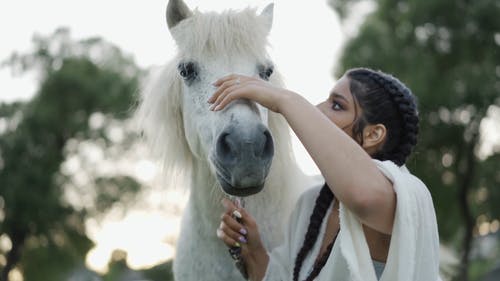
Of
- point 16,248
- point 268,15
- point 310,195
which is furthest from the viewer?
point 16,248

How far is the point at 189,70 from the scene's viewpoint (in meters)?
3.03

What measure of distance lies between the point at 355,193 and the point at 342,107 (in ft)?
2.08

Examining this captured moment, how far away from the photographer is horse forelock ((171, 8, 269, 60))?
2.94m

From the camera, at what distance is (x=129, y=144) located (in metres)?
28.4

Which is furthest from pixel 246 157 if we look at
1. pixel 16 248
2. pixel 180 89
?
pixel 16 248

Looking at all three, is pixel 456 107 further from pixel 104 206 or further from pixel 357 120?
pixel 357 120

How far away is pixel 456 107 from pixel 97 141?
1566cm

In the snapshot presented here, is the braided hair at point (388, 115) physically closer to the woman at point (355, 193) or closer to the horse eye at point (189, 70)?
the woman at point (355, 193)

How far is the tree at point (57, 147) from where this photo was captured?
25.4 meters

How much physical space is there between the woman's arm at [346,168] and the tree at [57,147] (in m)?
24.0

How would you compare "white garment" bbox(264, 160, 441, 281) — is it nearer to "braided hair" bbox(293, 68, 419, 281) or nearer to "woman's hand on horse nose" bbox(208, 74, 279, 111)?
"braided hair" bbox(293, 68, 419, 281)

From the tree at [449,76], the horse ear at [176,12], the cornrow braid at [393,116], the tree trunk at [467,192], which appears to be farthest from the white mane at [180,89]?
the tree trunk at [467,192]

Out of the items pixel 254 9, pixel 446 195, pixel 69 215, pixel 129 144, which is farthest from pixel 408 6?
pixel 254 9

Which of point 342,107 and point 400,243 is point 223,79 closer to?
point 342,107
